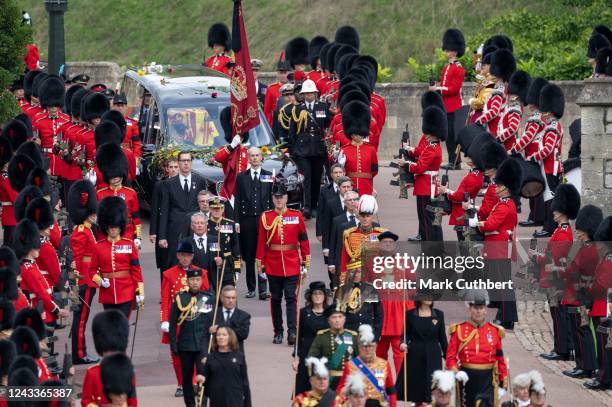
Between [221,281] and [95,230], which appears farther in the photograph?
[95,230]

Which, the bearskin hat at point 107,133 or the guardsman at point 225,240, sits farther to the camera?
the bearskin hat at point 107,133

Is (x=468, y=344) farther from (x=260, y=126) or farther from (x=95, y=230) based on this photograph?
(x=260, y=126)

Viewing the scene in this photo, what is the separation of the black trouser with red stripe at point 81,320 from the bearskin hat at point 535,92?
256 inches

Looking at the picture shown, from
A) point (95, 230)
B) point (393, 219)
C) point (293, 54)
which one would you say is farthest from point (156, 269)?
point (293, 54)

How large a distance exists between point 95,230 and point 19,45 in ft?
6.99

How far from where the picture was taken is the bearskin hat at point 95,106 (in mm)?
22578

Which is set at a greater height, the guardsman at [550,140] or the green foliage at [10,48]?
the green foliage at [10,48]

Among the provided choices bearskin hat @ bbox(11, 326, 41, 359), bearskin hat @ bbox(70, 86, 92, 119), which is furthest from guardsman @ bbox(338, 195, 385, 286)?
bearskin hat @ bbox(70, 86, 92, 119)

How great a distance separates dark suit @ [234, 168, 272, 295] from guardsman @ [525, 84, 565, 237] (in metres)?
3.23

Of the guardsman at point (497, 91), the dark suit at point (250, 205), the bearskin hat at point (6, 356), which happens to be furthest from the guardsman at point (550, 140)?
the bearskin hat at point (6, 356)

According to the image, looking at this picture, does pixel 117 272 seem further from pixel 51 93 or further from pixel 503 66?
pixel 503 66

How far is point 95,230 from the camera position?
63.2 feet

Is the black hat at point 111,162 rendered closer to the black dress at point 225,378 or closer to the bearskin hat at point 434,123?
the bearskin hat at point 434,123

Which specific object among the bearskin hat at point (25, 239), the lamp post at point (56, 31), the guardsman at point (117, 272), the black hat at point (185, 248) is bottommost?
the guardsman at point (117, 272)
